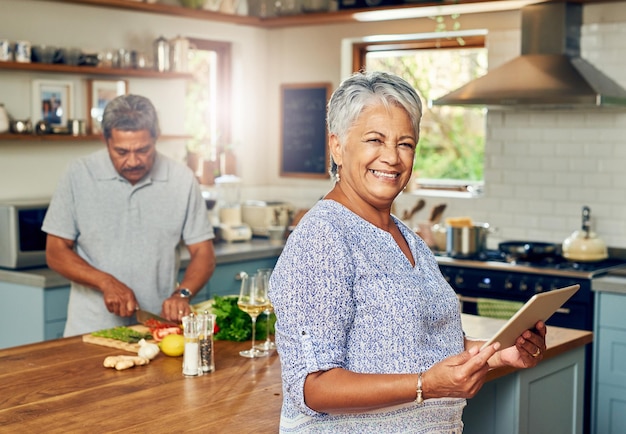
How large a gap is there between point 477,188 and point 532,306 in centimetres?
426

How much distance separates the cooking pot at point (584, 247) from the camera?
539 centimetres

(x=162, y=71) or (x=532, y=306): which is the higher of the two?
(x=162, y=71)

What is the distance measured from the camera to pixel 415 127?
2.15 meters

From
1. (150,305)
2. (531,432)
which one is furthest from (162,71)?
(531,432)

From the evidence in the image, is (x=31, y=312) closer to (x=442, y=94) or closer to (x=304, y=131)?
(x=304, y=131)

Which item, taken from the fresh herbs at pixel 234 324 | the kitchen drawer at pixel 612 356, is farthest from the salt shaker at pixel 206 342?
the kitchen drawer at pixel 612 356

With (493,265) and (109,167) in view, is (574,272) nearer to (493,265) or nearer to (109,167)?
(493,265)

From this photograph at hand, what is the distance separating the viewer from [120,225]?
382 cm

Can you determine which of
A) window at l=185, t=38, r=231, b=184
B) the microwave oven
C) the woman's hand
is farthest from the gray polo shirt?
window at l=185, t=38, r=231, b=184

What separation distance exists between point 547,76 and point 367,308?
373 cm

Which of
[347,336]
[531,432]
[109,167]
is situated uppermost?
[109,167]

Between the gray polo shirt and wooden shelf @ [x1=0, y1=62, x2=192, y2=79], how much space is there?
65.8 inches

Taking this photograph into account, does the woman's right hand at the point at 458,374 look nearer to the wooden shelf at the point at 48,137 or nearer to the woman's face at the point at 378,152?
the woman's face at the point at 378,152

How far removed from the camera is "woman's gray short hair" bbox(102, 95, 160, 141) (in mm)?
3662
